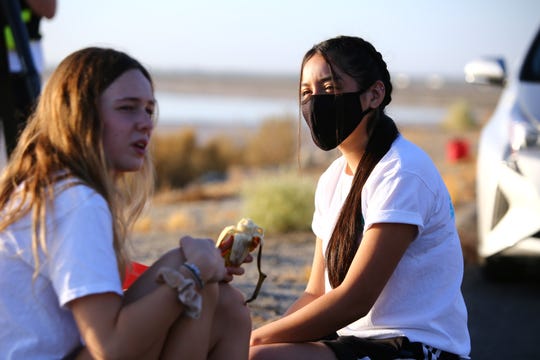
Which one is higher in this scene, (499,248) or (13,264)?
(13,264)

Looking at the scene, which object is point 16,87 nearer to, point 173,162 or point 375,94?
point 375,94

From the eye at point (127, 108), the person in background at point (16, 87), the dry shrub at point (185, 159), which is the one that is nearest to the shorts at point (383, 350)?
the eye at point (127, 108)

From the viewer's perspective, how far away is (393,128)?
312cm

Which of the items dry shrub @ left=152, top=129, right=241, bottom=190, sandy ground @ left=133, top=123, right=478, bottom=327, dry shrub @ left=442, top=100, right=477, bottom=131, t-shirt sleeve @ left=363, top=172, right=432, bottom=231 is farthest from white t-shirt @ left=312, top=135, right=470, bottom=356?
dry shrub @ left=442, top=100, right=477, bottom=131

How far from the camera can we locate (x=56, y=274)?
7.48 ft

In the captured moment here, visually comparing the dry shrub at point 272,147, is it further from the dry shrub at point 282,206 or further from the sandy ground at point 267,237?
the dry shrub at point 282,206

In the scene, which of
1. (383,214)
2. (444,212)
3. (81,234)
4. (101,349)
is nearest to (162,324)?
(101,349)

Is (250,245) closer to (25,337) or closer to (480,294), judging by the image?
(25,337)

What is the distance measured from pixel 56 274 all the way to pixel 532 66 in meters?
4.54

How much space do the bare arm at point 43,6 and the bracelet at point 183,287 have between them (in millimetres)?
2536

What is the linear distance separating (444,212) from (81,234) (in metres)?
1.27

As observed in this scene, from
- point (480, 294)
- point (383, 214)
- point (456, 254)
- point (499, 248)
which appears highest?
point (383, 214)

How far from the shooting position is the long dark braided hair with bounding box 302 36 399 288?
9.99ft

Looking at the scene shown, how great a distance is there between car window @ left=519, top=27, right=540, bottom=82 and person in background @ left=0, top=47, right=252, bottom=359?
13.1ft
